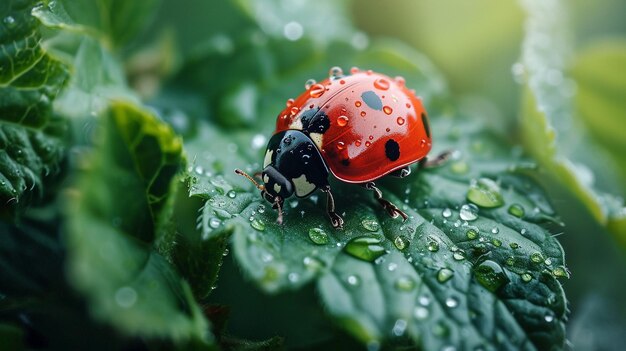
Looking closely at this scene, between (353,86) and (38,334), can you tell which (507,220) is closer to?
(353,86)

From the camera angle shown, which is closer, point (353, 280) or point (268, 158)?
point (353, 280)

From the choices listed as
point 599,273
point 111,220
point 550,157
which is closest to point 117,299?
point 111,220

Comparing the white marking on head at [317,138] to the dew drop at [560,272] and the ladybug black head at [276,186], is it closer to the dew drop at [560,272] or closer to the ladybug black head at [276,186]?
the ladybug black head at [276,186]

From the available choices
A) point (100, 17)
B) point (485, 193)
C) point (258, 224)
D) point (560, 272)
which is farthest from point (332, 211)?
point (100, 17)

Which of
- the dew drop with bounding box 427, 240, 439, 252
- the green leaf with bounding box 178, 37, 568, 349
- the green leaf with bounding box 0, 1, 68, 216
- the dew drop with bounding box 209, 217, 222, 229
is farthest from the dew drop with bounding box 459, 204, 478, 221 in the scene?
the green leaf with bounding box 0, 1, 68, 216

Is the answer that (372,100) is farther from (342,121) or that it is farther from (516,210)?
(516,210)
